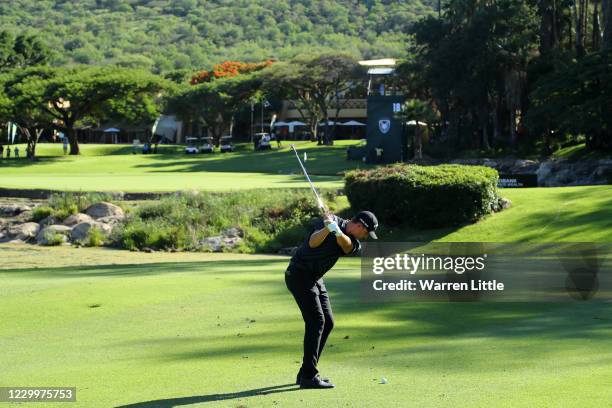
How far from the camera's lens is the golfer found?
30.5 feet

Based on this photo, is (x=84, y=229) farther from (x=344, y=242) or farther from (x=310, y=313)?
(x=344, y=242)

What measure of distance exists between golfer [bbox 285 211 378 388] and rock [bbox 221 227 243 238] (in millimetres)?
22696

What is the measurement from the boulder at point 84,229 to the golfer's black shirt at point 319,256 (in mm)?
24794

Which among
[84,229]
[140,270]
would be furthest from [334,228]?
[84,229]

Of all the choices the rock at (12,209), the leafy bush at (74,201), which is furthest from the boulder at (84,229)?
the rock at (12,209)

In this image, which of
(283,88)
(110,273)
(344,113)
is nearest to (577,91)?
(110,273)

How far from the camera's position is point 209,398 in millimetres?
9234

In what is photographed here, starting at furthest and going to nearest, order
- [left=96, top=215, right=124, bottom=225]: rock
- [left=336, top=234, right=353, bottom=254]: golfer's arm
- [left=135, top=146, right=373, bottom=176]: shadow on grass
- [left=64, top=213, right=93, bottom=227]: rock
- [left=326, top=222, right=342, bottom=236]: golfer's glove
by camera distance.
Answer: [left=135, top=146, right=373, bottom=176]: shadow on grass < [left=64, top=213, right=93, bottom=227]: rock < [left=96, top=215, right=124, bottom=225]: rock < [left=336, top=234, right=353, bottom=254]: golfer's arm < [left=326, top=222, right=342, bottom=236]: golfer's glove

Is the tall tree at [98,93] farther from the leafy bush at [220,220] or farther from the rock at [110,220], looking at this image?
the leafy bush at [220,220]

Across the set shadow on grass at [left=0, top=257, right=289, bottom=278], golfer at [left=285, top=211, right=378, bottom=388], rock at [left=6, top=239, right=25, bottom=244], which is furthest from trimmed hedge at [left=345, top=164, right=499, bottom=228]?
golfer at [left=285, top=211, right=378, bottom=388]

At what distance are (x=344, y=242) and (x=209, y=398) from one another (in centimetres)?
199

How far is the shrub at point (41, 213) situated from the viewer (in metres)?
36.4

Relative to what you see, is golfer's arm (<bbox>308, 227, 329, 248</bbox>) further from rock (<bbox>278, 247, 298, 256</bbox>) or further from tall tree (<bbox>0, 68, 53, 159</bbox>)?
tall tree (<bbox>0, 68, 53, 159</bbox>)

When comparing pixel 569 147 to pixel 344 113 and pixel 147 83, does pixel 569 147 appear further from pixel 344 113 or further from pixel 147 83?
pixel 344 113
